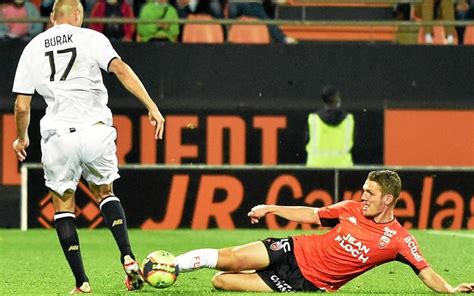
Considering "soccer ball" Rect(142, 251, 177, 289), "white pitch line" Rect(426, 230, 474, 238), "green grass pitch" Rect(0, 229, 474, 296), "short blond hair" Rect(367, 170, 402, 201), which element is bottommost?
Answer: "white pitch line" Rect(426, 230, 474, 238)

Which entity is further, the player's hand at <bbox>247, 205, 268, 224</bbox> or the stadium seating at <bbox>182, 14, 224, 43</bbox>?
the stadium seating at <bbox>182, 14, 224, 43</bbox>

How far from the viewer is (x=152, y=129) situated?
1662 cm

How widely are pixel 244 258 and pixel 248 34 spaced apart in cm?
904

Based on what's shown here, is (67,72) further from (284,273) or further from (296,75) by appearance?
(296,75)

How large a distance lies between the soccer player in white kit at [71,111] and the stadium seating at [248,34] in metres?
8.76

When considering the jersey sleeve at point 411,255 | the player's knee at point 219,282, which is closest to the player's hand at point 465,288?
the jersey sleeve at point 411,255

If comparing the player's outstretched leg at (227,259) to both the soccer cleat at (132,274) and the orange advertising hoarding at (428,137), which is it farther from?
the orange advertising hoarding at (428,137)

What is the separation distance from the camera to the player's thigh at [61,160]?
8.47 meters

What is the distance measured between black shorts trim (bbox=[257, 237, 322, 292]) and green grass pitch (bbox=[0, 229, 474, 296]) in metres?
0.30

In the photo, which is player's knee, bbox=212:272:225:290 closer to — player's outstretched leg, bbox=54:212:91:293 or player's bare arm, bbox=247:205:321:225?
player's bare arm, bbox=247:205:321:225

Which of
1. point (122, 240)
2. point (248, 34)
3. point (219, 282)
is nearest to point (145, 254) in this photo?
point (219, 282)

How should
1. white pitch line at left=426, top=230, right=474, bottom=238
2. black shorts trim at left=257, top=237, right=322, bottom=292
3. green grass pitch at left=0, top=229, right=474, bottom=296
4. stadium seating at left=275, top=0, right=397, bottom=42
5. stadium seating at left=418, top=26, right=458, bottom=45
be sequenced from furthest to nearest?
stadium seating at left=275, top=0, right=397, bottom=42
stadium seating at left=418, top=26, right=458, bottom=45
white pitch line at left=426, top=230, right=474, bottom=238
green grass pitch at left=0, top=229, right=474, bottom=296
black shorts trim at left=257, top=237, right=322, bottom=292

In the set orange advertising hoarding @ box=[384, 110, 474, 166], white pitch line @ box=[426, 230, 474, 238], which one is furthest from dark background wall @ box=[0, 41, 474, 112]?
white pitch line @ box=[426, 230, 474, 238]

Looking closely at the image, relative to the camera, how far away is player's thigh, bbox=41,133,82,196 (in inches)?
333
